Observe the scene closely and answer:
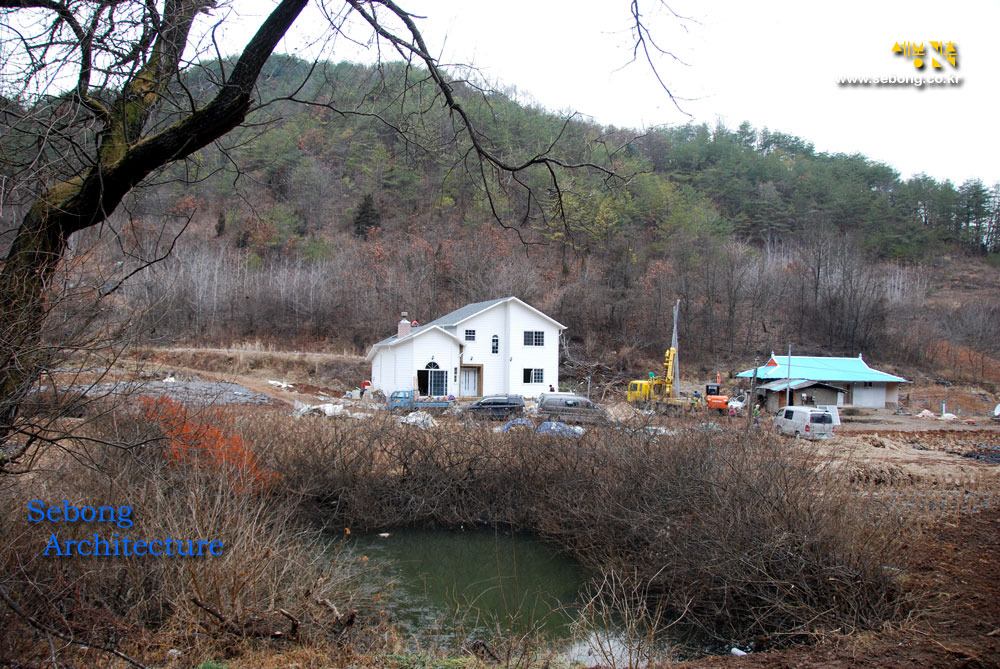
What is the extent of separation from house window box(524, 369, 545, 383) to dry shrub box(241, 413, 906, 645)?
2319 cm

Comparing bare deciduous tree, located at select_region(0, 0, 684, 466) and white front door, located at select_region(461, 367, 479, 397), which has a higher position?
bare deciduous tree, located at select_region(0, 0, 684, 466)

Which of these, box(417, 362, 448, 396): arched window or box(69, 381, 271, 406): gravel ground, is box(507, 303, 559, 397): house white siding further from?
box(69, 381, 271, 406): gravel ground

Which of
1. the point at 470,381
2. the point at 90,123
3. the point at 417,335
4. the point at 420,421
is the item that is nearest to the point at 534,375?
the point at 470,381

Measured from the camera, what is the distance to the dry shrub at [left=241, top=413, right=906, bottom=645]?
9.09 metres

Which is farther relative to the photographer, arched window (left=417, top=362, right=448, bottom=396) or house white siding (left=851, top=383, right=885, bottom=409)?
house white siding (left=851, top=383, right=885, bottom=409)

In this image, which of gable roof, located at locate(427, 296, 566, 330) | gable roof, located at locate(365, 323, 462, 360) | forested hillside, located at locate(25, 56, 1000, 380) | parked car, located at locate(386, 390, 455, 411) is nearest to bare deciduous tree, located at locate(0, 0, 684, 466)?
parked car, located at locate(386, 390, 455, 411)

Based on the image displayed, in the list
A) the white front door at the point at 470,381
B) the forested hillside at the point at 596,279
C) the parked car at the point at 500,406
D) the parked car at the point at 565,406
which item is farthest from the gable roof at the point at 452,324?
the parked car at the point at 565,406

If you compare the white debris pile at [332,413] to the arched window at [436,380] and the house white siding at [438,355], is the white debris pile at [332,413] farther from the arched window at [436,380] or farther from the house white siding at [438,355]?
the arched window at [436,380]

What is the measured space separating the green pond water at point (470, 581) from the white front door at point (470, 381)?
77.1ft

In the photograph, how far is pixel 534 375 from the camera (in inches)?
1565

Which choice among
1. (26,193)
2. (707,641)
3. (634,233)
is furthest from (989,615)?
(634,233)

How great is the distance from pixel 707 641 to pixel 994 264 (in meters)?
89.9

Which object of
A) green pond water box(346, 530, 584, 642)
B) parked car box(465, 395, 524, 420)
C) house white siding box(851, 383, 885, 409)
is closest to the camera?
green pond water box(346, 530, 584, 642)

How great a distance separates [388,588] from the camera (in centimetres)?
1105
